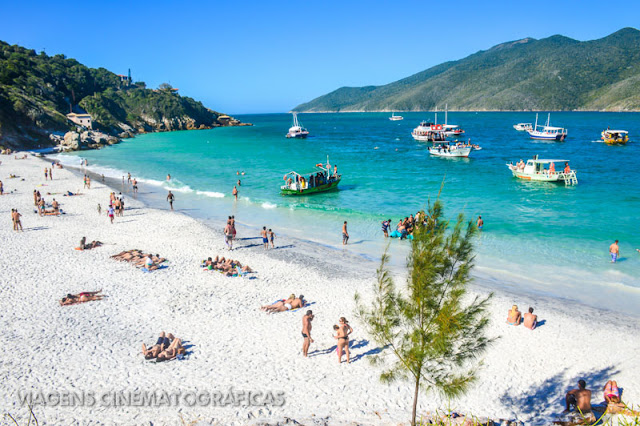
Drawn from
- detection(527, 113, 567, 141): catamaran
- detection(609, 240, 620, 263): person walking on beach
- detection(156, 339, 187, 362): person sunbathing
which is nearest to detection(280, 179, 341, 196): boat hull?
detection(609, 240, 620, 263): person walking on beach

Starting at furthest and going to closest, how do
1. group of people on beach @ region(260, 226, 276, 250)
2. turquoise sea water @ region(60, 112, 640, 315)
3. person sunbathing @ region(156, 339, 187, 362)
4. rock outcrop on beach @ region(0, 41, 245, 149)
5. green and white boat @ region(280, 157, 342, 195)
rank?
rock outcrop on beach @ region(0, 41, 245, 149) → green and white boat @ region(280, 157, 342, 195) → group of people on beach @ region(260, 226, 276, 250) → turquoise sea water @ region(60, 112, 640, 315) → person sunbathing @ region(156, 339, 187, 362)

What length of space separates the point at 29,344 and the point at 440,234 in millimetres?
11448

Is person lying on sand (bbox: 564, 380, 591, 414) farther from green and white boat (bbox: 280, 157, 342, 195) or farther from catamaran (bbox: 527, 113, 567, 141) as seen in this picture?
catamaran (bbox: 527, 113, 567, 141)

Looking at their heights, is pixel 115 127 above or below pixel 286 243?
above

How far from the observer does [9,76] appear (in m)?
78.8

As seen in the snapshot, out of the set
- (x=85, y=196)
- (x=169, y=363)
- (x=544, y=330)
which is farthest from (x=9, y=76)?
(x=544, y=330)

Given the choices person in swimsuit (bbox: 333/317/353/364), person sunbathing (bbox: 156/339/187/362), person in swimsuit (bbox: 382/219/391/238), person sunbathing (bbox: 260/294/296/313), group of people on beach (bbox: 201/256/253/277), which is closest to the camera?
person in swimsuit (bbox: 333/317/353/364)

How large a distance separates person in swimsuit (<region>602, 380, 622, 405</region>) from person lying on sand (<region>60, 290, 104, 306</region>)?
14788mm

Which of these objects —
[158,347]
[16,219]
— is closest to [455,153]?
[16,219]

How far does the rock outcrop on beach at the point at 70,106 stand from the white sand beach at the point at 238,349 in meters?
62.6

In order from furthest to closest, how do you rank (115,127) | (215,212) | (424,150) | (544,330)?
(115,127) < (424,150) < (215,212) < (544,330)

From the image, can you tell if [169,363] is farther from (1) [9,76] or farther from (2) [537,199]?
(1) [9,76]

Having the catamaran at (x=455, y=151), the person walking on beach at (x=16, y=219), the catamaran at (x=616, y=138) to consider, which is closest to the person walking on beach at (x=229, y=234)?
the person walking on beach at (x=16, y=219)

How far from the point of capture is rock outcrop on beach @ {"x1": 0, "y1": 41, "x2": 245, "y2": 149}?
2665 inches
